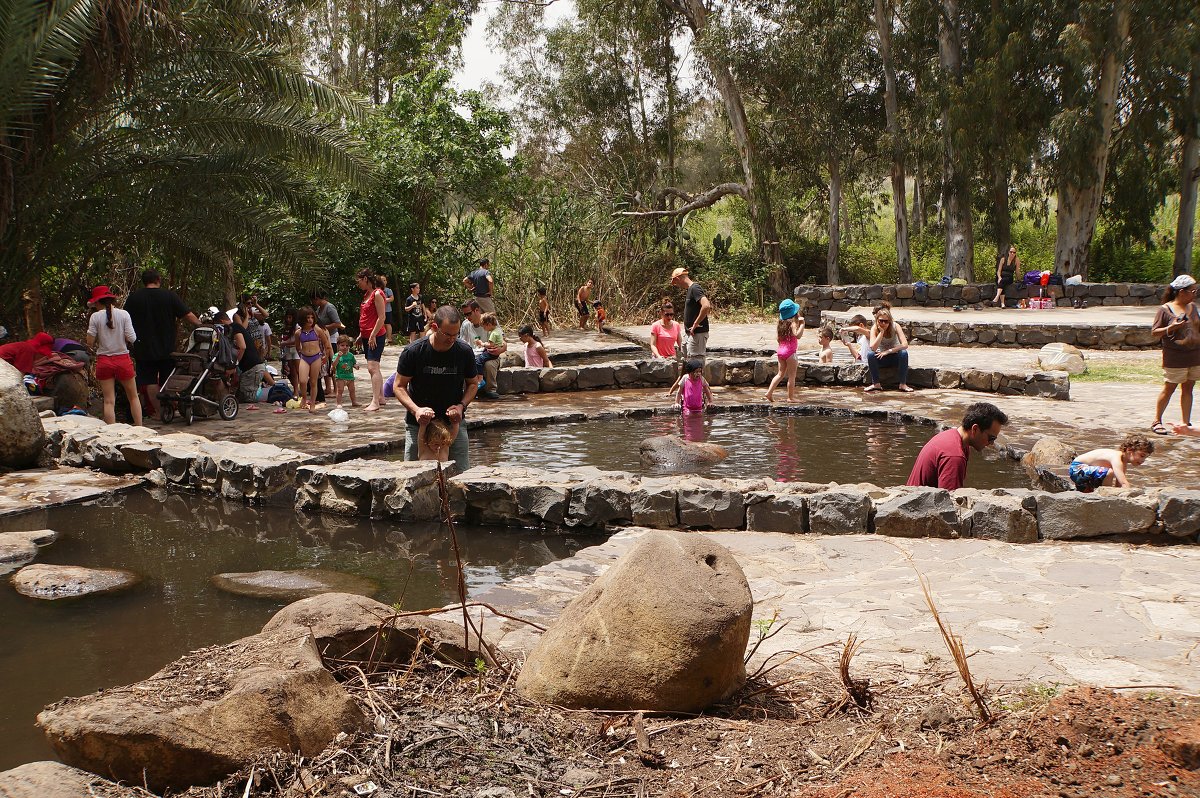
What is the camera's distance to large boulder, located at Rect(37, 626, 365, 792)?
3139 mm

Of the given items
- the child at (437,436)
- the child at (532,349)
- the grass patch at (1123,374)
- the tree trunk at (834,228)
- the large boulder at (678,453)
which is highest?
the tree trunk at (834,228)

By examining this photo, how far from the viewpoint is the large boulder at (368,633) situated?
4.05 meters

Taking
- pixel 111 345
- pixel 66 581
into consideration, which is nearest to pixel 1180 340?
pixel 66 581

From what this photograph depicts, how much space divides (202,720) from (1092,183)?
29.9 m

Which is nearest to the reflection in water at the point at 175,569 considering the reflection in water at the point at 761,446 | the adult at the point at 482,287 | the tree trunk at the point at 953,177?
the reflection in water at the point at 761,446

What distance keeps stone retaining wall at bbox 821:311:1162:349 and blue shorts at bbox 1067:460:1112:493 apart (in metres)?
13.5

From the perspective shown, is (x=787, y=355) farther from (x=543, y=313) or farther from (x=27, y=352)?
(x=543, y=313)

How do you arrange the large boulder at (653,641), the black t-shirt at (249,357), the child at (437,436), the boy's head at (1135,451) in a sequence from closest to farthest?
the large boulder at (653,641) < the child at (437,436) < the boy's head at (1135,451) < the black t-shirt at (249,357)

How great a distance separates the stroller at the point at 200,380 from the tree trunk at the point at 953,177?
22205 mm

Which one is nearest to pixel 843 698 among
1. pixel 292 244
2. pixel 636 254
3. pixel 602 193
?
pixel 292 244

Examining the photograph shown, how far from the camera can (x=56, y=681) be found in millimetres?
5156

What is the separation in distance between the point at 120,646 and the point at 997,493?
594cm

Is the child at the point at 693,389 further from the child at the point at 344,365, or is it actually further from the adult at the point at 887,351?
the child at the point at 344,365

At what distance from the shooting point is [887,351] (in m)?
15.4
